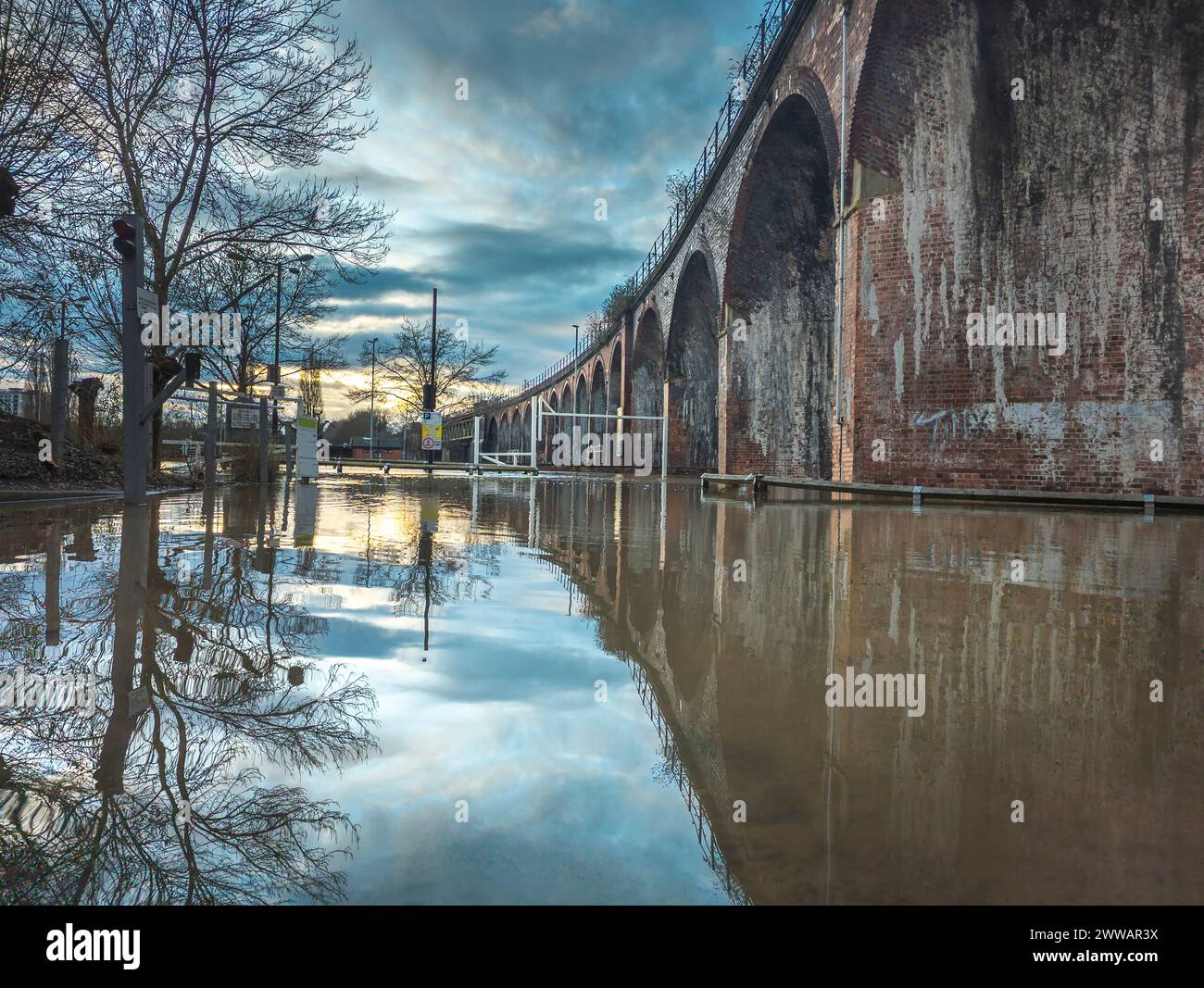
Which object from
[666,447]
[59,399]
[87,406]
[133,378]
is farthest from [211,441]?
[666,447]

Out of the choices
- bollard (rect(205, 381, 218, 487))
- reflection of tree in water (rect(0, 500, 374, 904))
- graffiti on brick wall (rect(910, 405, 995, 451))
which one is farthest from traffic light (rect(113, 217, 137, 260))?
graffiti on brick wall (rect(910, 405, 995, 451))

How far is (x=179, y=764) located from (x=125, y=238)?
6.74m

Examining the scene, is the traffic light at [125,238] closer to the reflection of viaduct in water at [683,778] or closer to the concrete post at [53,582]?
the concrete post at [53,582]

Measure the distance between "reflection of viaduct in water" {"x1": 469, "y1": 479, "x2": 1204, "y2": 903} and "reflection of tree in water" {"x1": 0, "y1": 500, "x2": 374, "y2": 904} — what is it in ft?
2.29

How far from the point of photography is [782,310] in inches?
679

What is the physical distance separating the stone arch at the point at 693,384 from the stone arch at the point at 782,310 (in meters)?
7.50

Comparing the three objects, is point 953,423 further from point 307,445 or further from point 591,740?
point 307,445

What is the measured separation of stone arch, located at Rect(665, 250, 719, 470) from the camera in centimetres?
2555

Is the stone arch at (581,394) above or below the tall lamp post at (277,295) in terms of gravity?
above

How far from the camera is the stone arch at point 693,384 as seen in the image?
2555cm

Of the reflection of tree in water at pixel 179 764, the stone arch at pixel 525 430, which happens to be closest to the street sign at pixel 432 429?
the reflection of tree in water at pixel 179 764

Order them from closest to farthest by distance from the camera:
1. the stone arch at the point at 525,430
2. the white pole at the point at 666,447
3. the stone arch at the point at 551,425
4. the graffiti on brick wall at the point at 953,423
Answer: the graffiti on brick wall at the point at 953,423 < the white pole at the point at 666,447 < the stone arch at the point at 551,425 < the stone arch at the point at 525,430

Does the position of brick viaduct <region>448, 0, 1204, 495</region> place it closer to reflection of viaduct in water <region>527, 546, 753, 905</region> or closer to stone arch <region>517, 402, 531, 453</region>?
reflection of viaduct in water <region>527, 546, 753, 905</region>
